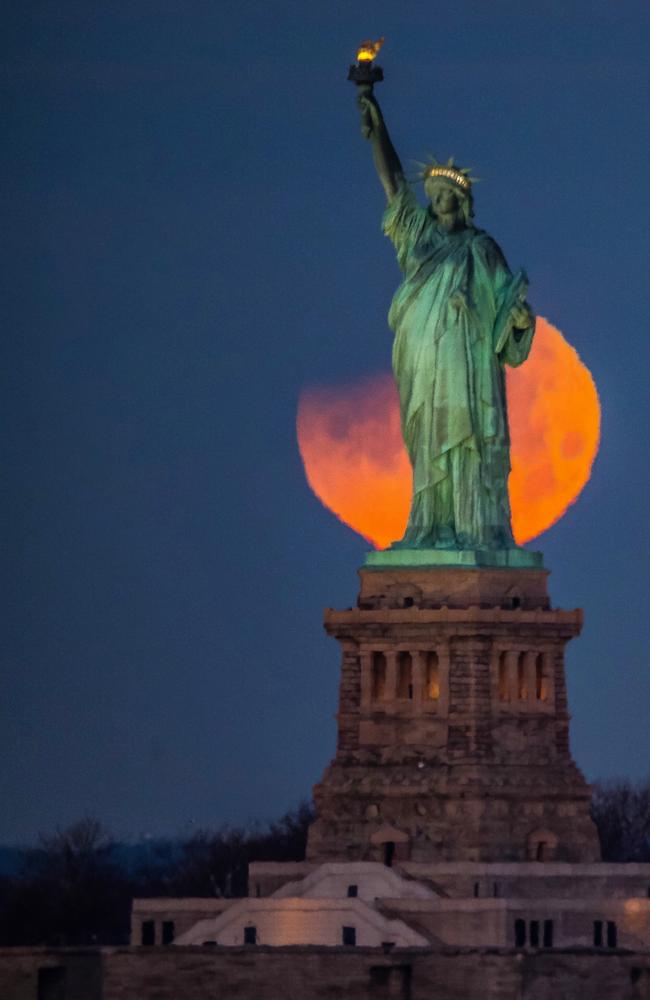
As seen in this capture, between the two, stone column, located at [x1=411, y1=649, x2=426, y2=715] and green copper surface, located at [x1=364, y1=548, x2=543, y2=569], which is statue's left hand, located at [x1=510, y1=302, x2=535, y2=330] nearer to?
green copper surface, located at [x1=364, y1=548, x2=543, y2=569]

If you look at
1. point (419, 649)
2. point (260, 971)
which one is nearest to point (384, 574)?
point (419, 649)

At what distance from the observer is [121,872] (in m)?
142

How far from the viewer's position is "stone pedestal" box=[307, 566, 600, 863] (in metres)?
116

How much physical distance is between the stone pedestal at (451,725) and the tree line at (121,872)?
929 centimetres

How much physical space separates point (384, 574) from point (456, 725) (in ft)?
11.1

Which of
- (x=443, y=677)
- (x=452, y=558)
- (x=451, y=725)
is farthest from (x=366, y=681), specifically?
(x=452, y=558)

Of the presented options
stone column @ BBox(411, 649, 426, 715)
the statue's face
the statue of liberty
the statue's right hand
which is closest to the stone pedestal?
stone column @ BBox(411, 649, 426, 715)

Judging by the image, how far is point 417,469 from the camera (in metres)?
118

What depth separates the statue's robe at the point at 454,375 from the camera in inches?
4628

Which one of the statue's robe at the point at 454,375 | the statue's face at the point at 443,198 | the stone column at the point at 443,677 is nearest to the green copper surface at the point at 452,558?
the statue's robe at the point at 454,375

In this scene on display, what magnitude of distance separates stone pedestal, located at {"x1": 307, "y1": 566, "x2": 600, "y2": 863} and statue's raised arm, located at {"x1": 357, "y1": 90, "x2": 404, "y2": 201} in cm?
761

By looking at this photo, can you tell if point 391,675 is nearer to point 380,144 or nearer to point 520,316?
point 520,316

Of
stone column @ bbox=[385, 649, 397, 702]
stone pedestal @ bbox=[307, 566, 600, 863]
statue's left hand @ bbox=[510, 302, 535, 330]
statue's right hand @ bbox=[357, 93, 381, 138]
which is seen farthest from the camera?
statue's right hand @ bbox=[357, 93, 381, 138]

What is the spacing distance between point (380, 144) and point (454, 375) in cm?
485
